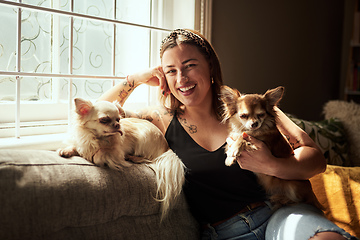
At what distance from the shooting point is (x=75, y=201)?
3.75ft

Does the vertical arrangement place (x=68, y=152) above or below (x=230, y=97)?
below

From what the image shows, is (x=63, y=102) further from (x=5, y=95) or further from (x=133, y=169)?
(x=133, y=169)

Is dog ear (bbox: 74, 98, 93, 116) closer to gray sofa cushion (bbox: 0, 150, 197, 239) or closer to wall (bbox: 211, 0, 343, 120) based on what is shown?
gray sofa cushion (bbox: 0, 150, 197, 239)

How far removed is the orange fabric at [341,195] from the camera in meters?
1.67

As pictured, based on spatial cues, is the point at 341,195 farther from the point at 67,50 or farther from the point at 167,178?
the point at 67,50

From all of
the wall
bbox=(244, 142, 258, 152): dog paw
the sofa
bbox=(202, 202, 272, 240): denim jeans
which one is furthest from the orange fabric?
the wall

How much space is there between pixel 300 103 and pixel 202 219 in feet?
9.14

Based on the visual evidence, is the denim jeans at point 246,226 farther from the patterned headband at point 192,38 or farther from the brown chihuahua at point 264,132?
the patterned headband at point 192,38

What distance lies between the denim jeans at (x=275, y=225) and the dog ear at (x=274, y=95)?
47 centimetres

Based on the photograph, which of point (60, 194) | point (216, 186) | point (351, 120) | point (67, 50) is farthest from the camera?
point (351, 120)

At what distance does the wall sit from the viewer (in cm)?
268

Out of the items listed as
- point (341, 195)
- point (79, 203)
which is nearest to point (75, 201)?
point (79, 203)

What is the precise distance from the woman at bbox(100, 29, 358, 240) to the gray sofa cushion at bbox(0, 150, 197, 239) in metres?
0.20

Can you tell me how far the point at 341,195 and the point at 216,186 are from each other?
77 cm
